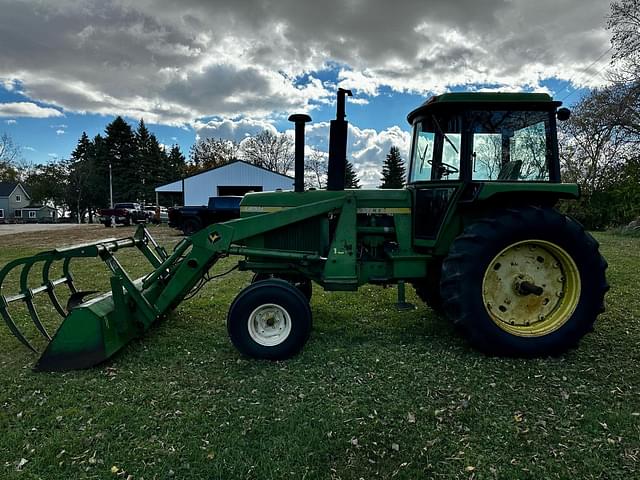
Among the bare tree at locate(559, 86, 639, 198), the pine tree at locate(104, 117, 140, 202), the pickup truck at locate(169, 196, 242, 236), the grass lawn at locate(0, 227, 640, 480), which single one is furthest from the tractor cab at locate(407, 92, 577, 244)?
the pine tree at locate(104, 117, 140, 202)

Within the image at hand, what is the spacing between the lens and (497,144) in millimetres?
4273

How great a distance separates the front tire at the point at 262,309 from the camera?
3926 millimetres

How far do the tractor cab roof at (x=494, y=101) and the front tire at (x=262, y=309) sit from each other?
244 cm

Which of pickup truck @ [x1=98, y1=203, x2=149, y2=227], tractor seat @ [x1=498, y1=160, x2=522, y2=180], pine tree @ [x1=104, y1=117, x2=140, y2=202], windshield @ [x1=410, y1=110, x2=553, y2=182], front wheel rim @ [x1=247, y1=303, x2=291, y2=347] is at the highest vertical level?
pine tree @ [x1=104, y1=117, x2=140, y2=202]

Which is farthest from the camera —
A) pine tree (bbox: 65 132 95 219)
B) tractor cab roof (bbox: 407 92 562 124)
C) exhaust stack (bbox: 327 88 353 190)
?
pine tree (bbox: 65 132 95 219)

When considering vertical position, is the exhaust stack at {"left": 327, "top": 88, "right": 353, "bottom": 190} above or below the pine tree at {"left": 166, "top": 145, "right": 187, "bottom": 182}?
below

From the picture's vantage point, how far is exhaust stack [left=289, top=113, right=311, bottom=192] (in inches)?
177

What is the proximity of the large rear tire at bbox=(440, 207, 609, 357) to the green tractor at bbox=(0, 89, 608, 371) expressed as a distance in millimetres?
10

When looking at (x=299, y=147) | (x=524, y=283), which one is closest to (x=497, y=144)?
(x=524, y=283)

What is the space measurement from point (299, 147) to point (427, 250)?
181cm

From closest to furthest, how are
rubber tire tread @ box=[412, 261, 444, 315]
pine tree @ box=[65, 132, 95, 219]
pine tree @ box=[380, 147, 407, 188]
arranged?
1. rubber tire tread @ box=[412, 261, 444, 315]
2. pine tree @ box=[380, 147, 407, 188]
3. pine tree @ box=[65, 132, 95, 219]

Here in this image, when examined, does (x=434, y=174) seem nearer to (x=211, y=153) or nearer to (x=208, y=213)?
(x=208, y=213)

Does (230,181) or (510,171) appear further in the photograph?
(230,181)

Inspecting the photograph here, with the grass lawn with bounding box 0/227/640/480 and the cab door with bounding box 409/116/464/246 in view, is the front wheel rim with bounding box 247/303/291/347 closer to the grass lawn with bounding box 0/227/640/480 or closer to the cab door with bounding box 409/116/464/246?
the grass lawn with bounding box 0/227/640/480
